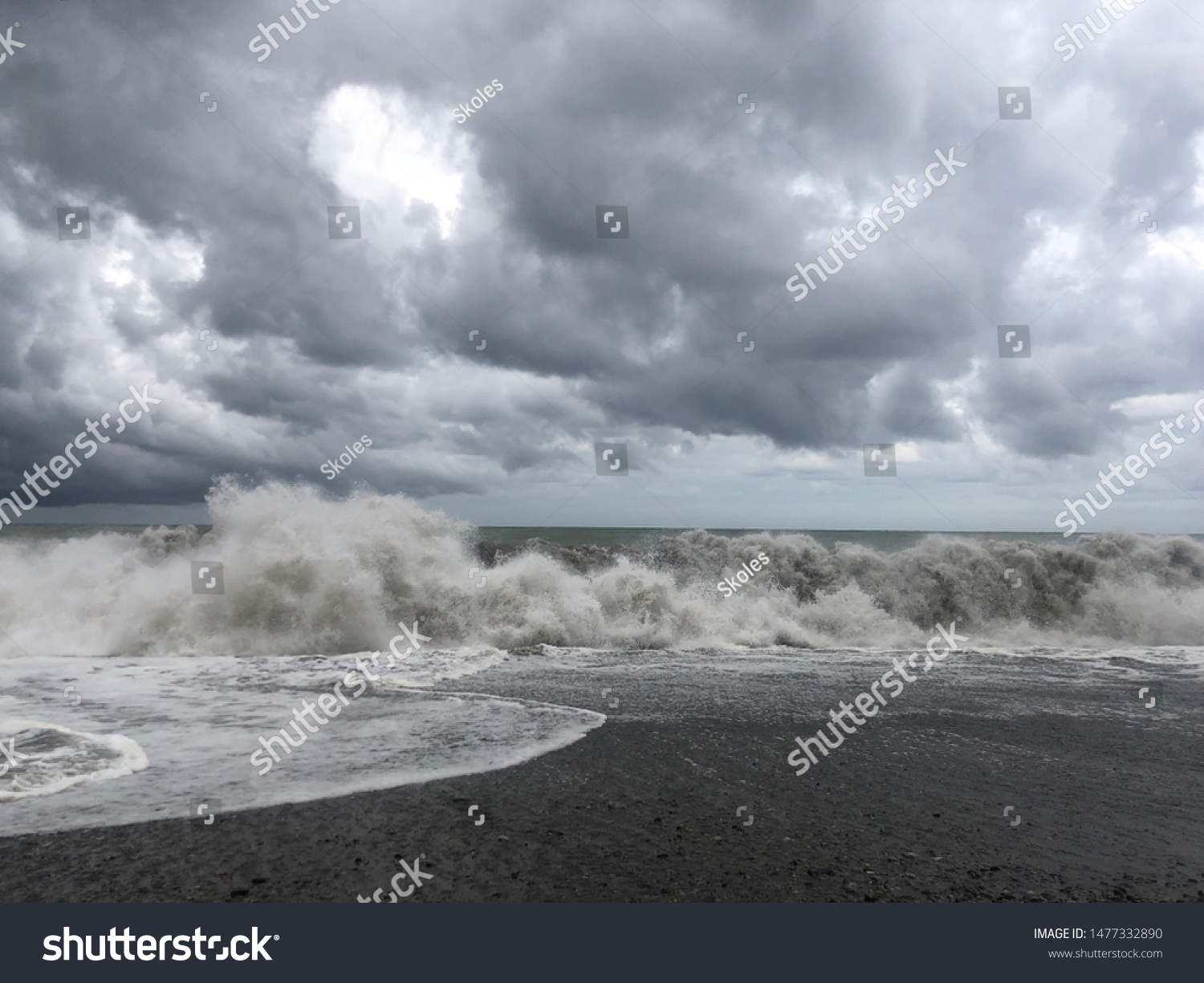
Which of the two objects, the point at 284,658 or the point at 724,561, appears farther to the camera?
the point at 724,561

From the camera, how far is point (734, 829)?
16.4 feet

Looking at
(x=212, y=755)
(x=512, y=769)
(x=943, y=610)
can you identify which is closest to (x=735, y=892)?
(x=512, y=769)

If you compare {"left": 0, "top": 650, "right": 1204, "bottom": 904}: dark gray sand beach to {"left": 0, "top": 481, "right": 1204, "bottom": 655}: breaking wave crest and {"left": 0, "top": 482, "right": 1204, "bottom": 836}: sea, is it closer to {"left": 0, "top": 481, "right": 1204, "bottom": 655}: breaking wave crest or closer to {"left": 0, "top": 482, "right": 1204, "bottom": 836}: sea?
{"left": 0, "top": 482, "right": 1204, "bottom": 836}: sea

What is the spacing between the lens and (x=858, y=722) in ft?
26.7

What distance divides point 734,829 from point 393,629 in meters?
11.3

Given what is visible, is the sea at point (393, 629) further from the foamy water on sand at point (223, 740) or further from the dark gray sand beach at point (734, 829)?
the dark gray sand beach at point (734, 829)

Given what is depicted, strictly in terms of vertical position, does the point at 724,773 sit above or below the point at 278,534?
below

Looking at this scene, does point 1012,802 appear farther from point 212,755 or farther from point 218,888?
point 212,755

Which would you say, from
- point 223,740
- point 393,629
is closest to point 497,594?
point 393,629

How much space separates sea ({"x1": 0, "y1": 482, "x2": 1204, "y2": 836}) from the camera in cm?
660

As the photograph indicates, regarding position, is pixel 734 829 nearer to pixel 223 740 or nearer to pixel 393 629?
pixel 223 740

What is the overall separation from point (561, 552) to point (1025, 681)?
13549 millimetres

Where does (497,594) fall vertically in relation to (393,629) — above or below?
above

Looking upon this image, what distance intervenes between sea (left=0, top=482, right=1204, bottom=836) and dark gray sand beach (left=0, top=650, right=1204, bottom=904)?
61 cm
